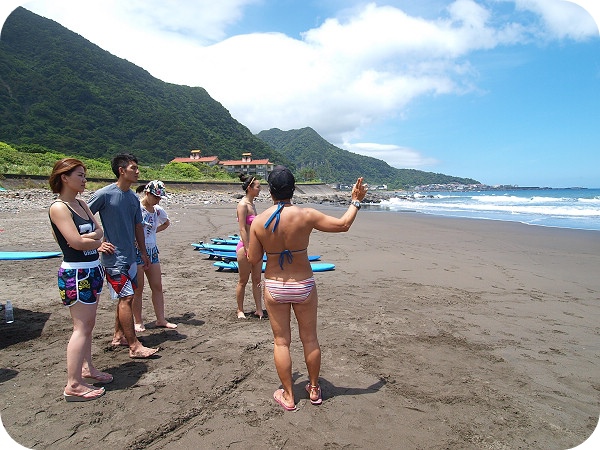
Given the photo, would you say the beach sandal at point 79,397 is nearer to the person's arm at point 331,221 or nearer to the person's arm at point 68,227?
the person's arm at point 68,227

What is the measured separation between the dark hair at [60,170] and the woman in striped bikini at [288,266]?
5.45 feet

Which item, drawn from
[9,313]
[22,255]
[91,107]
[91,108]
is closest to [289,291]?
[9,313]

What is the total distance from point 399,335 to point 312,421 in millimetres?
2300

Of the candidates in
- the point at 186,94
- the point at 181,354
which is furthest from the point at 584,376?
the point at 186,94

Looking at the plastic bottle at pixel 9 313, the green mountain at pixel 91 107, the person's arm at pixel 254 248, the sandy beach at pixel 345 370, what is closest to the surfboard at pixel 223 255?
the sandy beach at pixel 345 370

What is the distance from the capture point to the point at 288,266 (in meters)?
3.09

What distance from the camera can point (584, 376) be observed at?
3.85 meters

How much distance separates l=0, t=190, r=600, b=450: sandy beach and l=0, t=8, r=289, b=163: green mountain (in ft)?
260

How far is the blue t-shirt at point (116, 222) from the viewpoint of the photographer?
3838mm

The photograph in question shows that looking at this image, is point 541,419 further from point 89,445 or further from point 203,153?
point 203,153

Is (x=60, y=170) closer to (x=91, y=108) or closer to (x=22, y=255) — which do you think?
(x=22, y=255)

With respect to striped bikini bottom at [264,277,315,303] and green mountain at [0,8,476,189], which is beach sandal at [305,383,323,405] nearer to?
striped bikini bottom at [264,277,315,303]

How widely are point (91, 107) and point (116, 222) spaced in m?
113

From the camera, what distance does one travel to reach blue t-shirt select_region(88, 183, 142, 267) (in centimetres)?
384
